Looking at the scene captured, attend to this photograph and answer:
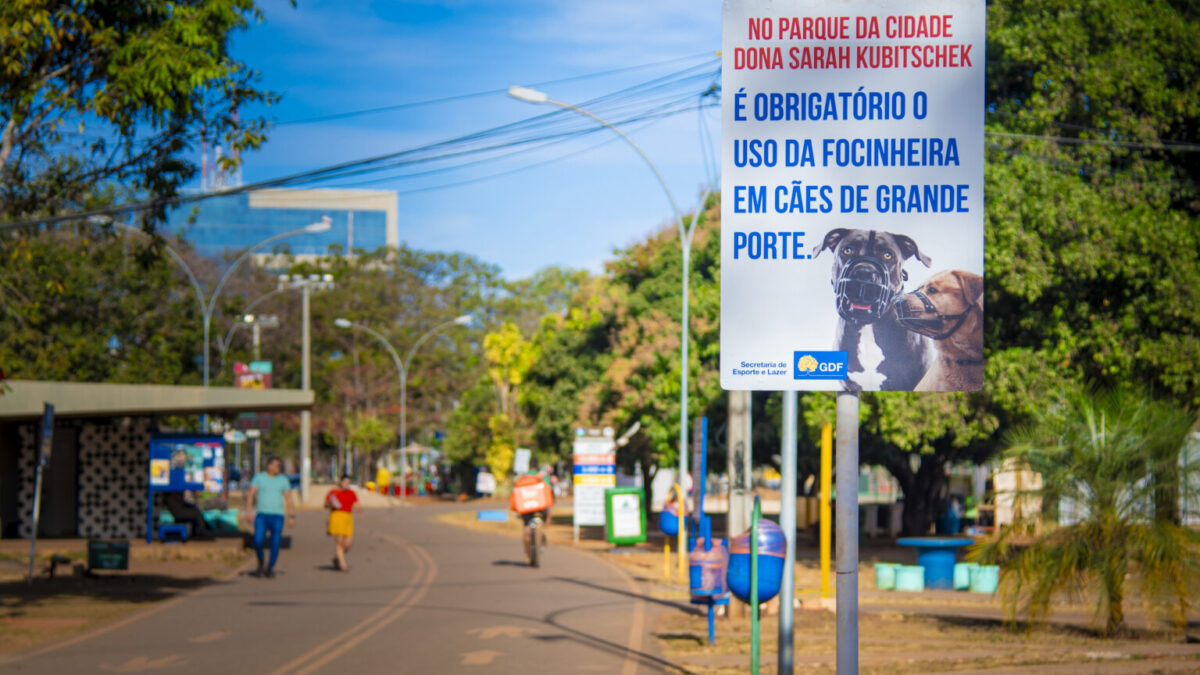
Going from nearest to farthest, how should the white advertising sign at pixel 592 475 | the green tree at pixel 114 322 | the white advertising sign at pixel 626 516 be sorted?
the white advertising sign at pixel 626 516, the white advertising sign at pixel 592 475, the green tree at pixel 114 322

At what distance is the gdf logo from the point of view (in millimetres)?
5652

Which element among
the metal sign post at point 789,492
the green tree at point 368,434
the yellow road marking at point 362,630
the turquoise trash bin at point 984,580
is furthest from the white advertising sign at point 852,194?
the green tree at point 368,434

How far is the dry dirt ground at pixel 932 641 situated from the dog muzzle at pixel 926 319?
267 inches

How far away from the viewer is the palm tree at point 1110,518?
12.7m

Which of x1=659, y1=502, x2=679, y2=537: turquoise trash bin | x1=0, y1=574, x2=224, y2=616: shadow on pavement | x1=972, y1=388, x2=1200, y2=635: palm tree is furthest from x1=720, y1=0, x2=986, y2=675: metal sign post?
x1=659, y1=502, x2=679, y2=537: turquoise trash bin

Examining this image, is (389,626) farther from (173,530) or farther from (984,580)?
(173,530)

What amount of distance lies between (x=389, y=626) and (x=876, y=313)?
10475 mm

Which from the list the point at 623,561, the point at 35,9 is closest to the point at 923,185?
the point at 35,9

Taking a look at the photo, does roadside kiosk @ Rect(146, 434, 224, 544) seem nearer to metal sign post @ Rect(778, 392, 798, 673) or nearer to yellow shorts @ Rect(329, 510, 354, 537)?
yellow shorts @ Rect(329, 510, 354, 537)

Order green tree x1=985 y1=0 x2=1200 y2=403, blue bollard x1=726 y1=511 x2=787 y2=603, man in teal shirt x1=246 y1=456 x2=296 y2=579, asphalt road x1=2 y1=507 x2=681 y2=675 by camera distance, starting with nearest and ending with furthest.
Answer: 1. blue bollard x1=726 y1=511 x2=787 y2=603
2. asphalt road x1=2 y1=507 x2=681 y2=675
3. green tree x1=985 y1=0 x2=1200 y2=403
4. man in teal shirt x1=246 y1=456 x2=296 y2=579

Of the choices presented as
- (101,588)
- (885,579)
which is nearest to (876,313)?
(885,579)

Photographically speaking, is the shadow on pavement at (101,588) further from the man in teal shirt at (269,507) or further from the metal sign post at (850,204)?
the metal sign post at (850,204)

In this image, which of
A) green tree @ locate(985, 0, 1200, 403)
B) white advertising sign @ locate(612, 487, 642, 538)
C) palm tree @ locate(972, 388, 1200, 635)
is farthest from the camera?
white advertising sign @ locate(612, 487, 642, 538)

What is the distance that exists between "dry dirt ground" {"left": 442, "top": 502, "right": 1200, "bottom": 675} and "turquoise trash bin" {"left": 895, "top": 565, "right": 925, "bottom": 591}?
488mm
